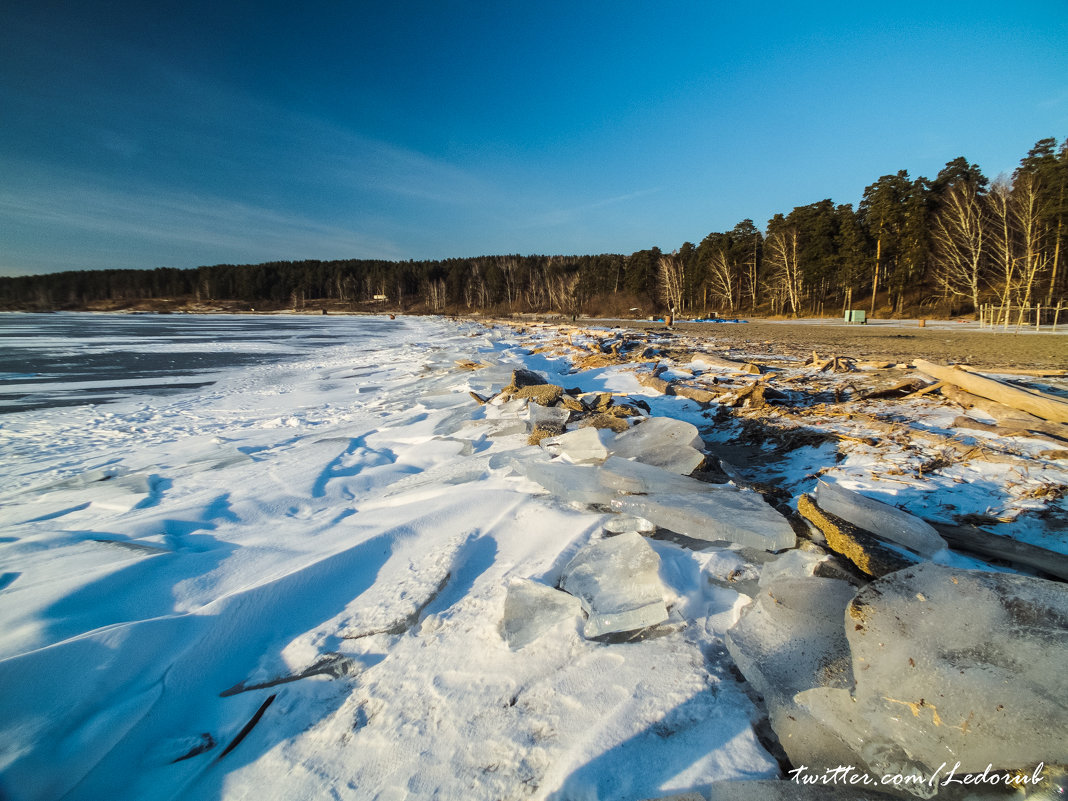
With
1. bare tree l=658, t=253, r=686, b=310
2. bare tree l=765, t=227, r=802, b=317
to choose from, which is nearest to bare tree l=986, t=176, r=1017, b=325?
bare tree l=765, t=227, r=802, b=317

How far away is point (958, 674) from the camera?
1056 mm

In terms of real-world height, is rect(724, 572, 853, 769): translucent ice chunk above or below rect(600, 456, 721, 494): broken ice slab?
below

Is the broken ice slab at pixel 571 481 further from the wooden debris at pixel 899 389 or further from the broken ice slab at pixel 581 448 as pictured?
the wooden debris at pixel 899 389

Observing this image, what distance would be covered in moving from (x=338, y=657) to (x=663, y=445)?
2330 mm

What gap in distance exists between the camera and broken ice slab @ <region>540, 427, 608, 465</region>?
3.14 m

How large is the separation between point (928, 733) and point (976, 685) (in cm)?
16

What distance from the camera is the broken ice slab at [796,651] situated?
45.4 inches

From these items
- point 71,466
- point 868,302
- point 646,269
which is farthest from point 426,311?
point 71,466

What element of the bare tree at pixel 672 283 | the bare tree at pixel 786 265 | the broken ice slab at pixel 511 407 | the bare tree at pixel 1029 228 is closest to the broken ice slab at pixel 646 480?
the broken ice slab at pixel 511 407

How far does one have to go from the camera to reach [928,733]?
101cm

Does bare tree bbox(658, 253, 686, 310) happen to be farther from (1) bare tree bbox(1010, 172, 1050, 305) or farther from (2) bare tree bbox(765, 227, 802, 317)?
(1) bare tree bbox(1010, 172, 1050, 305)

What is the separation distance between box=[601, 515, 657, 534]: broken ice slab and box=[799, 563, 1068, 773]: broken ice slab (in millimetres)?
1062

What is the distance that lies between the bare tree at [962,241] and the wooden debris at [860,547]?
29149 millimetres

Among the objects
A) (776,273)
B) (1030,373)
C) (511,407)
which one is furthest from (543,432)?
(776,273)
